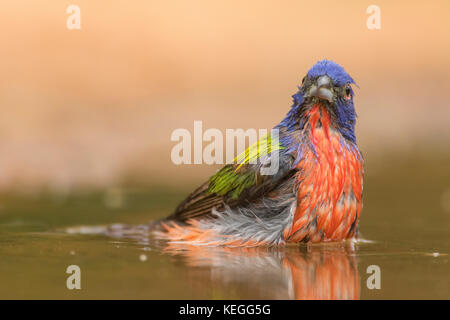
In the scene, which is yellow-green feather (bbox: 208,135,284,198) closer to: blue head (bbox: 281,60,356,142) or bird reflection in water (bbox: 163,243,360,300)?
blue head (bbox: 281,60,356,142)

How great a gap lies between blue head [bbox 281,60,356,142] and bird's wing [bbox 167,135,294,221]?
36 cm

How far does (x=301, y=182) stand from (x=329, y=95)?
75cm

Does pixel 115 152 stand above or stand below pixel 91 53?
below

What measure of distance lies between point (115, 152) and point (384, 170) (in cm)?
437

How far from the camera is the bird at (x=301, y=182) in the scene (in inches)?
243

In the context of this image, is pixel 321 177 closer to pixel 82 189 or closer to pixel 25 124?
pixel 82 189

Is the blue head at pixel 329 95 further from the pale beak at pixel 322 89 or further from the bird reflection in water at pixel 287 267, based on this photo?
the bird reflection in water at pixel 287 267

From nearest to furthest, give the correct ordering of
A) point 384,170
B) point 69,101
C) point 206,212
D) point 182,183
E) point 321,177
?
point 321,177
point 206,212
point 182,183
point 384,170
point 69,101

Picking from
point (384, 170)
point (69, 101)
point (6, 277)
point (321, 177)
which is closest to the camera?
point (6, 277)

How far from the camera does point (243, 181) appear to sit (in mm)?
6469

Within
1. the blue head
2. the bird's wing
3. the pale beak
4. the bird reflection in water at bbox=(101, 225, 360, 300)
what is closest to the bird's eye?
the blue head

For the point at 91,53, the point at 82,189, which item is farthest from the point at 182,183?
the point at 91,53

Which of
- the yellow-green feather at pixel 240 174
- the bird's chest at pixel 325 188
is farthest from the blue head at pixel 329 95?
the yellow-green feather at pixel 240 174

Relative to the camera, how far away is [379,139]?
47.4 feet
